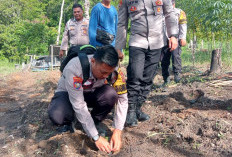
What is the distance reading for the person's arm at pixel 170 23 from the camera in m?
2.62

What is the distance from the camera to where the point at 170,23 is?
268 cm

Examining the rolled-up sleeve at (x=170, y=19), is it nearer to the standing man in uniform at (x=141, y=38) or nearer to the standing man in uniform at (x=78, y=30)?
the standing man in uniform at (x=141, y=38)

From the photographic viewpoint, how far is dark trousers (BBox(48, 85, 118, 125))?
7.12 ft

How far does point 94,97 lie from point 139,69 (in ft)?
1.99

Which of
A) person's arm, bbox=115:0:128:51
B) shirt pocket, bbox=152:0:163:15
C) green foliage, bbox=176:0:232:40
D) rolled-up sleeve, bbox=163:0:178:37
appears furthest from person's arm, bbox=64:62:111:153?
green foliage, bbox=176:0:232:40

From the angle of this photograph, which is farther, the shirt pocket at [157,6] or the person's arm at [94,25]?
the person's arm at [94,25]

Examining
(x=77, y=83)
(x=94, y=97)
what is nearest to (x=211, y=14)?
(x=94, y=97)

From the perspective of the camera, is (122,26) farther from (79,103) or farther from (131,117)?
(79,103)

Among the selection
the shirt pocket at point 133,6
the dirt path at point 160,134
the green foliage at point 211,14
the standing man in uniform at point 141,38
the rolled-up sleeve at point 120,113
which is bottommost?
the dirt path at point 160,134

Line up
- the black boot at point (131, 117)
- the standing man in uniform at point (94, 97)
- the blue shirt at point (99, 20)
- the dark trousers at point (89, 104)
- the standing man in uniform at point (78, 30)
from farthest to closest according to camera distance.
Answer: the standing man in uniform at point (78, 30) < the blue shirt at point (99, 20) < the black boot at point (131, 117) < the dark trousers at point (89, 104) < the standing man in uniform at point (94, 97)

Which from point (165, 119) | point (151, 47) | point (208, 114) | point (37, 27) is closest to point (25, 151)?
→ point (165, 119)

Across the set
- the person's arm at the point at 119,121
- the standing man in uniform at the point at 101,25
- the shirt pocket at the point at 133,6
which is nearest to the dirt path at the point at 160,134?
the person's arm at the point at 119,121

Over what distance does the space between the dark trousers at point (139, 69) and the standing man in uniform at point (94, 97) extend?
338 millimetres

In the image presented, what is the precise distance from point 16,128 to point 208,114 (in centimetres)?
249
